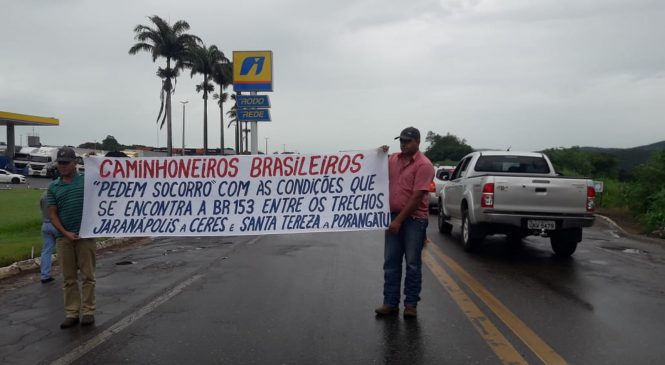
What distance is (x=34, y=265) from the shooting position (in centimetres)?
973

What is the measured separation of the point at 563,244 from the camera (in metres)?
10.3

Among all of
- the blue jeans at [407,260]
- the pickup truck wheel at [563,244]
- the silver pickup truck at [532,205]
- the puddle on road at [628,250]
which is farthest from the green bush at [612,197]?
the blue jeans at [407,260]

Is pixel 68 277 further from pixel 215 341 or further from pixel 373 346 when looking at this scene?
pixel 373 346

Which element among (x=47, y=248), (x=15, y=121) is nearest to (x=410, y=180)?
(x=47, y=248)

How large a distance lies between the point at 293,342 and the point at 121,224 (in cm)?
265

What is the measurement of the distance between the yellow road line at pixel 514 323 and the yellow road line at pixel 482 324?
0.17 meters

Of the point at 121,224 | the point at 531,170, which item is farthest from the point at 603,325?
the point at 531,170

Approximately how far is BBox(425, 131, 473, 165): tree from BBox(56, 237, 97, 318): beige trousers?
237 ft

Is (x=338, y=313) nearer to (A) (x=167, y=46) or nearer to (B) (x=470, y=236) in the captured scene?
(B) (x=470, y=236)

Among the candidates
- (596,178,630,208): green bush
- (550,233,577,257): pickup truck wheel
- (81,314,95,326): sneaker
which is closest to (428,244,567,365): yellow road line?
(550,233,577,257): pickup truck wheel

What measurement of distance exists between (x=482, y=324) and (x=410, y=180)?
159cm

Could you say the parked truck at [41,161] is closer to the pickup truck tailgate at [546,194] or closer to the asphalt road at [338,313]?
the asphalt road at [338,313]

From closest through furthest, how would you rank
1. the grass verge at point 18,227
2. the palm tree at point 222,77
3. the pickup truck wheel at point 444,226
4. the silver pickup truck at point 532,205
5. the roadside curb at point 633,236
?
the silver pickup truck at point 532,205 < the grass verge at point 18,227 < the pickup truck wheel at point 444,226 < the roadside curb at point 633,236 < the palm tree at point 222,77

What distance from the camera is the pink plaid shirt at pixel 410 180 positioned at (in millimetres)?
5691
